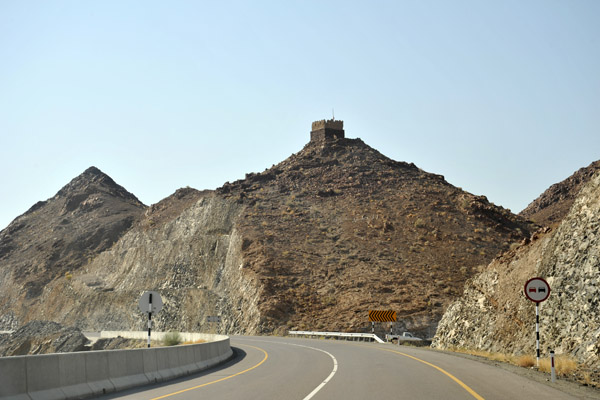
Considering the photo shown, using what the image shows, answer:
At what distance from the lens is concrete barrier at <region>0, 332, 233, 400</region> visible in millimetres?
12188

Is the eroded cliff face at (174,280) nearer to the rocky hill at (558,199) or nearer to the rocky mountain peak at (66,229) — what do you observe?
the rocky mountain peak at (66,229)

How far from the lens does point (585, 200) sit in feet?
91.4

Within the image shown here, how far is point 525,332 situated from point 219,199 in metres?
69.4

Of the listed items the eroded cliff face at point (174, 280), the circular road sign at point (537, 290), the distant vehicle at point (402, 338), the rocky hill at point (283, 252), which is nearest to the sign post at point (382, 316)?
the distant vehicle at point (402, 338)

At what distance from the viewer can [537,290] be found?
18.7 meters

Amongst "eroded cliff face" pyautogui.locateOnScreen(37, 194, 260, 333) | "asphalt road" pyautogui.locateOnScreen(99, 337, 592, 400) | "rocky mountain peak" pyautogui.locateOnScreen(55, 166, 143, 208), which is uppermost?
"rocky mountain peak" pyautogui.locateOnScreen(55, 166, 143, 208)

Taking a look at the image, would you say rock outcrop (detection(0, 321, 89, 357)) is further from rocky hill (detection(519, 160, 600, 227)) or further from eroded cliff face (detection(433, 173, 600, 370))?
rocky hill (detection(519, 160, 600, 227))

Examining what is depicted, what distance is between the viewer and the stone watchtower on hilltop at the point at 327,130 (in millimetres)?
108394

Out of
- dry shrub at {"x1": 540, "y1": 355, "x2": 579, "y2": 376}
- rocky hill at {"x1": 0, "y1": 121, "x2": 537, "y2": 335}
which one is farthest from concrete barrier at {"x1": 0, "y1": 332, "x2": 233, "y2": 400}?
rocky hill at {"x1": 0, "y1": 121, "x2": 537, "y2": 335}

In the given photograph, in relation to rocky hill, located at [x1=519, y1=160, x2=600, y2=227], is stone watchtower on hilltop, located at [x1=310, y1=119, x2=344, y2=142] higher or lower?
higher

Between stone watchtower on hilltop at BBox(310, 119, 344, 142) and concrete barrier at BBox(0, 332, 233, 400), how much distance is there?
3483 inches

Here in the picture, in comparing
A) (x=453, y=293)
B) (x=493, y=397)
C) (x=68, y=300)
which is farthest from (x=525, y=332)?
(x=68, y=300)

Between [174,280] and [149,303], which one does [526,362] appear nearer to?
[149,303]

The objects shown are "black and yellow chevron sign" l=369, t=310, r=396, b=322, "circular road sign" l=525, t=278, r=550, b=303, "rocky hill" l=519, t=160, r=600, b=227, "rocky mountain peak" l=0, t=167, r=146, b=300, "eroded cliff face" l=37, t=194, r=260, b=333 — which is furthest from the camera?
"rocky mountain peak" l=0, t=167, r=146, b=300
